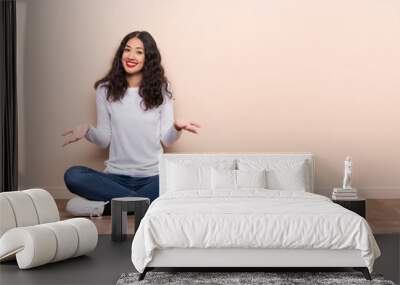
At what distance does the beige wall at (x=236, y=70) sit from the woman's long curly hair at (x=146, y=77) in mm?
104

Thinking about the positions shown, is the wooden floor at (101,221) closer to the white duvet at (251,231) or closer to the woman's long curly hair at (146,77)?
the woman's long curly hair at (146,77)

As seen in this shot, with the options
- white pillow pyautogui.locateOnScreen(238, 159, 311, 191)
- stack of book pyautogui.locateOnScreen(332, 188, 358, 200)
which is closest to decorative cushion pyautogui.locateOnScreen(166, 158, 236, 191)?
white pillow pyautogui.locateOnScreen(238, 159, 311, 191)

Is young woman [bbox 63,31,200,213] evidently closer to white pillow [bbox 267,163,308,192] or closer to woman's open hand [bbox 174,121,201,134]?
woman's open hand [bbox 174,121,201,134]

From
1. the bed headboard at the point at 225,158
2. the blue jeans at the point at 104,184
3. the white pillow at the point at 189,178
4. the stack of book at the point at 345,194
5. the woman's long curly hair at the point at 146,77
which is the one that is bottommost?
the blue jeans at the point at 104,184

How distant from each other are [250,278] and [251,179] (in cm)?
178

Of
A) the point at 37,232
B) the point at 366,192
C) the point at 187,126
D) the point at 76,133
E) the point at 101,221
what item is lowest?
the point at 101,221

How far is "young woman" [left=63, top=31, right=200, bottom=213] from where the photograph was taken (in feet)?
26.5

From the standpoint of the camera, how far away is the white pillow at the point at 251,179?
255 inches

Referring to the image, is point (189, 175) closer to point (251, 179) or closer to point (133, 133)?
point (251, 179)

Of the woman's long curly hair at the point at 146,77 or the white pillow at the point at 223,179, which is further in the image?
the woman's long curly hair at the point at 146,77

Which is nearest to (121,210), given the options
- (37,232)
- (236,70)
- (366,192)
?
(37,232)

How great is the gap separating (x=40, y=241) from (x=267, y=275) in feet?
5.00

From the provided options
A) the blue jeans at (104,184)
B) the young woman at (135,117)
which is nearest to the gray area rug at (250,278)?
the blue jeans at (104,184)

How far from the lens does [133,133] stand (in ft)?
26.7
